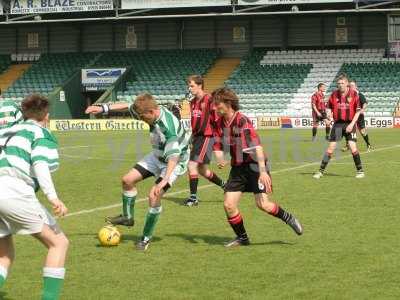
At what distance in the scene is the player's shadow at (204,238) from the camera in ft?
31.7

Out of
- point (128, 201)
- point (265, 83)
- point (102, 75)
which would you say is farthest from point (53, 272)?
point (102, 75)

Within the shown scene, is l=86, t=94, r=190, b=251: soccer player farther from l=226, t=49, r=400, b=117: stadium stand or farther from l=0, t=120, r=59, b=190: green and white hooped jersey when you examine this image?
l=226, t=49, r=400, b=117: stadium stand

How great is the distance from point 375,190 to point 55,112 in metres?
34.9

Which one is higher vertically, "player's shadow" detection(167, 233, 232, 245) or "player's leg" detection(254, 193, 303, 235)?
"player's leg" detection(254, 193, 303, 235)

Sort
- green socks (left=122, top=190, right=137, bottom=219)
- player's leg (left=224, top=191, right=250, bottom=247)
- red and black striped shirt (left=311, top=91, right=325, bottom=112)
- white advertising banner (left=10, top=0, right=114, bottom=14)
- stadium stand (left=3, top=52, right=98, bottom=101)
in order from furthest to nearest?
stadium stand (left=3, top=52, right=98, bottom=101) < white advertising banner (left=10, top=0, right=114, bottom=14) < red and black striped shirt (left=311, top=91, right=325, bottom=112) < green socks (left=122, top=190, right=137, bottom=219) < player's leg (left=224, top=191, right=250, bottom=247)

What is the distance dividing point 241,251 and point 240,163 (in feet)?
3.37

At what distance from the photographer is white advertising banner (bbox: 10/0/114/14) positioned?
4547 cm

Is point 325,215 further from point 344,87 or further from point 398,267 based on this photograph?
point 344,87

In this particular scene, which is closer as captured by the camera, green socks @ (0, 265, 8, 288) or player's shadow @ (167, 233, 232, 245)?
green socks @ (0, 265, 8, 288)

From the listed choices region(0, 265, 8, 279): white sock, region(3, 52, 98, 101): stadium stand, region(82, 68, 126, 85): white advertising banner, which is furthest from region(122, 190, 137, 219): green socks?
region(82, 68, 126, 85): white advertising banner

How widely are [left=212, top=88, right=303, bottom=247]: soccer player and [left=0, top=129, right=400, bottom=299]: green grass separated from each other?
40cm

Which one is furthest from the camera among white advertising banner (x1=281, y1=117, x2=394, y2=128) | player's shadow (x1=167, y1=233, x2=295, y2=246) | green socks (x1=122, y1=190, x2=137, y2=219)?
white advertising banner (x1=281, y1=117, x2=394, y2=128)

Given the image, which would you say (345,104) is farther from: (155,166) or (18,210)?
(18,210)

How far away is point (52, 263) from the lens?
6199mm
